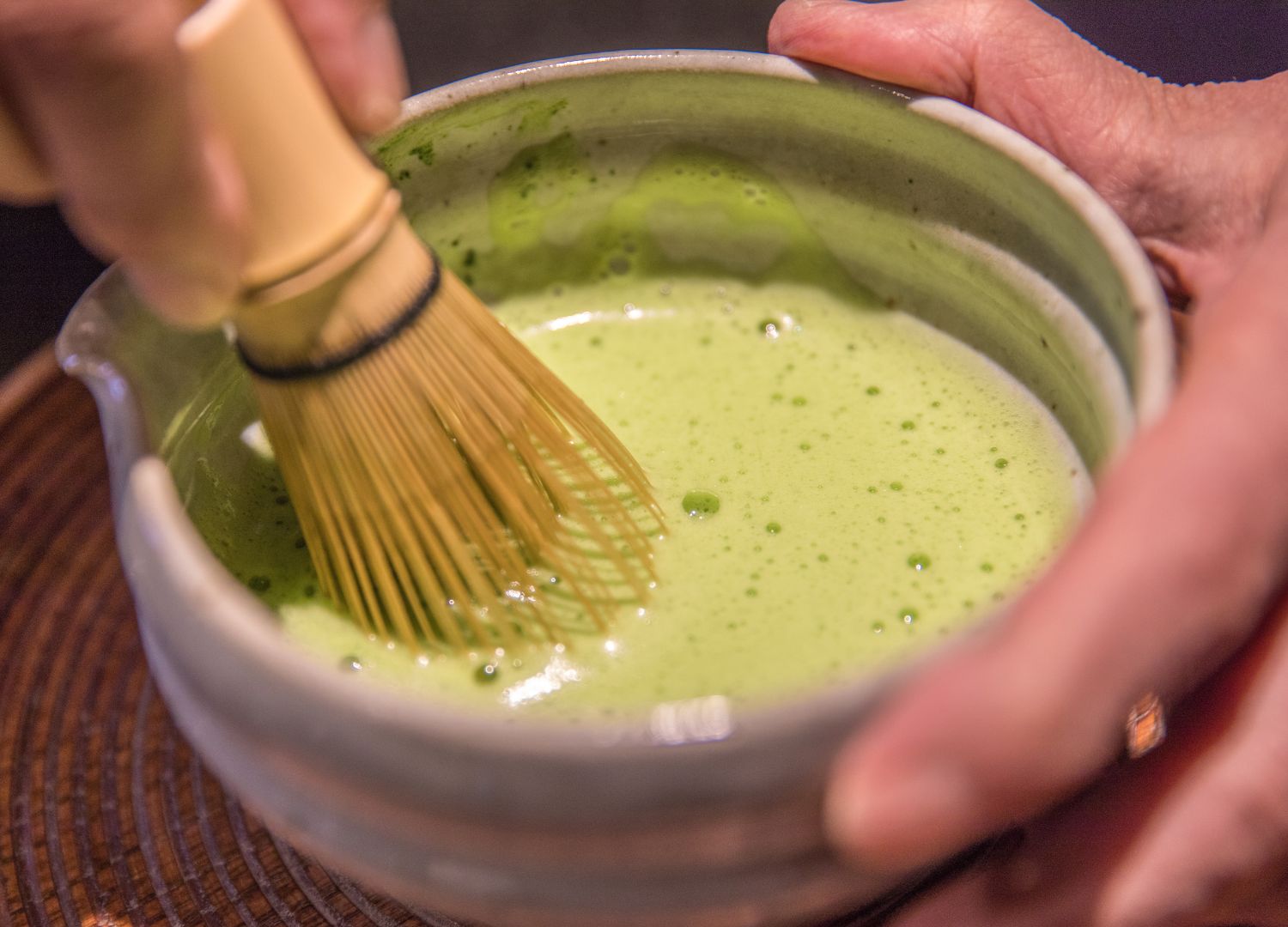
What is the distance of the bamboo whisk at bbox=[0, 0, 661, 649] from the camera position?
1.66 ft

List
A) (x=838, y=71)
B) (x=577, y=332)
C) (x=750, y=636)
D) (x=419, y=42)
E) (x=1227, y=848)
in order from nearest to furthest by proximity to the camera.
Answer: (x=1227, y=848) → (x=750, y=636) → (x=838, y=71) → (x=577, y=332) → (x=419, y=42)

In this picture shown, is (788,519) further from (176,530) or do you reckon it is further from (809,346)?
(176,530)

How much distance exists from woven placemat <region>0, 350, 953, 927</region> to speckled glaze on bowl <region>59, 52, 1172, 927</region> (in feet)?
0.53

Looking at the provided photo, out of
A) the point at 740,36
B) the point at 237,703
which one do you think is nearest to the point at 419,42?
the point at 740,36

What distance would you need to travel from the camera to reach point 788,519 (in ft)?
2.29

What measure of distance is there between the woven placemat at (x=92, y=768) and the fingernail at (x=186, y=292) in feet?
1.02

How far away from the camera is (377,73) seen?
60 centimetres

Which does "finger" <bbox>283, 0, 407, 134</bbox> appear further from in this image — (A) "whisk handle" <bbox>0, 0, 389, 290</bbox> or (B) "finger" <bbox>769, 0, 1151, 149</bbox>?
(B) "finger" <bbox>769, 0, 1151, 149</bbox>

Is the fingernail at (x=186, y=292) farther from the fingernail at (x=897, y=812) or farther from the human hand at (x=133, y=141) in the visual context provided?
the fingernail at (x=897, y=812)

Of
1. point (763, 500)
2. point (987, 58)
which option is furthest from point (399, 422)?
point (987, 58)

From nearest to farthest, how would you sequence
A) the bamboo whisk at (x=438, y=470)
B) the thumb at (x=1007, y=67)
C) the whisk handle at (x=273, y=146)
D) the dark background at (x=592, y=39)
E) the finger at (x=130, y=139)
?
the finger at (x=130, y=139), the whisk handle at (x=273, y=146), the bamboo whisk at (x=438, y=470), the thumb at (x=1007, y=67), the dark background at (x=592, y=39)

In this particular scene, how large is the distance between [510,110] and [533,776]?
1.76 feet

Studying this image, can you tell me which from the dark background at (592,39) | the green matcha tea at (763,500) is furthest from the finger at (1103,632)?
the dark background at (592,39)

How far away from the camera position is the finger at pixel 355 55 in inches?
22.5
